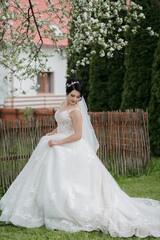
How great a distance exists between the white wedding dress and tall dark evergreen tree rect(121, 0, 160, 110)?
4.65 m

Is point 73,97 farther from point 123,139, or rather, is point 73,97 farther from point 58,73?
point 58,73

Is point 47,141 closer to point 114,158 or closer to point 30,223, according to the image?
point 30,223

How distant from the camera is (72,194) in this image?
4.27m

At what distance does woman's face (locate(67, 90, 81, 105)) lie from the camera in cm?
471

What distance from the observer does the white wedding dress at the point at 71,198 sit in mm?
4141

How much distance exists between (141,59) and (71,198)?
18.5 feet

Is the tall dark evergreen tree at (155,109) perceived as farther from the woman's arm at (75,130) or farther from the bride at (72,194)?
the woman's arm at (75,130)

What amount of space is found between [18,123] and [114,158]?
2.14m

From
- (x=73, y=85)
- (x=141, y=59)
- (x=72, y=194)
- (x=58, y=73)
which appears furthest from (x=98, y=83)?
(x=58, y=73)

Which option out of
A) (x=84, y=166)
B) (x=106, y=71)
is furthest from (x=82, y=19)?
(x=84, y=166)

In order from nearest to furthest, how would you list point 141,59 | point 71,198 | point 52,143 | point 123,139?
point 71,198
point 52,143
point 123,139
point 141,59

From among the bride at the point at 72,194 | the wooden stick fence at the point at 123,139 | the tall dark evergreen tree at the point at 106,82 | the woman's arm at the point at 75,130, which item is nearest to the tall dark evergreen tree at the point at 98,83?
the tall dark evergreen tree at the point at 106,82

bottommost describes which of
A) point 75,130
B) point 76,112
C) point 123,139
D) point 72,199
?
point 72,199

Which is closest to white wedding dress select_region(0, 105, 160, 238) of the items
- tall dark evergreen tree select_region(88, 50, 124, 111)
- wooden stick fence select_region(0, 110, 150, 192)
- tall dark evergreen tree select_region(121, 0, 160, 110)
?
wooden stick fence select_region(0, 110, 150, 192)
